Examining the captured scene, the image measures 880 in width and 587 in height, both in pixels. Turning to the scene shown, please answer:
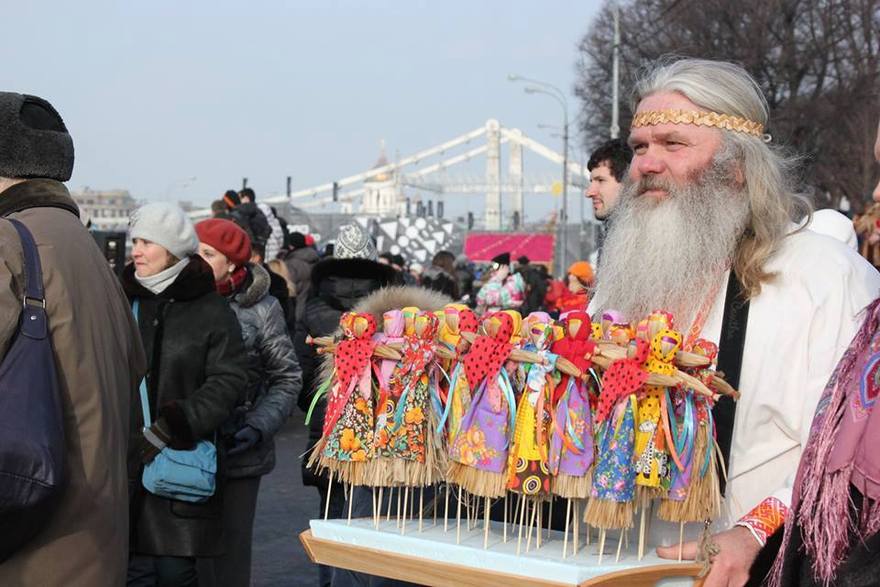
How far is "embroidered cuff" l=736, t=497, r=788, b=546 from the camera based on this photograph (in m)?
2.80

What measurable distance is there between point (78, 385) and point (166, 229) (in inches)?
92.7

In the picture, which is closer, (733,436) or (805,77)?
(733,436)

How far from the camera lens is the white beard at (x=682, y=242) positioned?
10.8ft

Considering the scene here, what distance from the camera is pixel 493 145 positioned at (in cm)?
16488

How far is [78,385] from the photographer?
326 centimetres

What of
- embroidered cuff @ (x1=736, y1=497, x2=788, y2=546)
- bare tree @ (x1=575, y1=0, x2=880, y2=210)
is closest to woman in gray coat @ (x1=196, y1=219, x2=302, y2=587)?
embroidered cuff @ (x1=736, y1=497, x2=788, y2=546)

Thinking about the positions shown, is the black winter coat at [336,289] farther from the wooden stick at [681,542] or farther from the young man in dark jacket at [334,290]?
the wooden stick at [681,542]

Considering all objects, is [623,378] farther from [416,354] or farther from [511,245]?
[511,245]

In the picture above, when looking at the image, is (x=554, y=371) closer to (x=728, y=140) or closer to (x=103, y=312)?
(x=728, y=140)

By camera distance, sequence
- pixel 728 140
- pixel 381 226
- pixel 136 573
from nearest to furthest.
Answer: pixel 728 140, pixel 136 573, pixel 381 226

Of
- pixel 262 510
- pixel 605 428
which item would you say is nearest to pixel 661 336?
pixel 605 428

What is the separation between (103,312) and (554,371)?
1.25 m

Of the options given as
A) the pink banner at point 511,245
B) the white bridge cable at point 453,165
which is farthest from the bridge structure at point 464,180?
the pink banner at point 511,245

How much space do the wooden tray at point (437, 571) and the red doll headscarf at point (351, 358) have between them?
29cm
